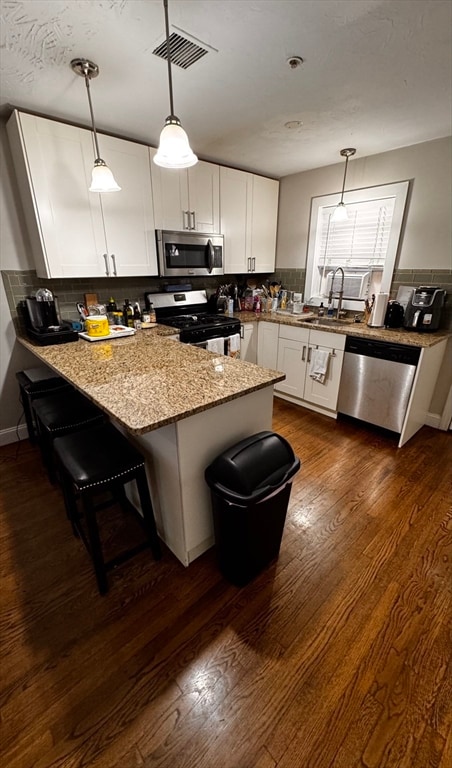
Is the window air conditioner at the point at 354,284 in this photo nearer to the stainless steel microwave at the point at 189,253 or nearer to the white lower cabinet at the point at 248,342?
the white lower cabinet at the point at 248,342

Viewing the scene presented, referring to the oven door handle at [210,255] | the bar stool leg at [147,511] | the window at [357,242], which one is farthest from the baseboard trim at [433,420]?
the bar stool leg at [147,511]

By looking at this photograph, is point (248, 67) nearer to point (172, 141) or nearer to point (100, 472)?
point (172, 141)

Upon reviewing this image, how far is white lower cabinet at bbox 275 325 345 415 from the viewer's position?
2992 millimetres

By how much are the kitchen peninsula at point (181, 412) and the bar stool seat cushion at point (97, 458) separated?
0.43 ft

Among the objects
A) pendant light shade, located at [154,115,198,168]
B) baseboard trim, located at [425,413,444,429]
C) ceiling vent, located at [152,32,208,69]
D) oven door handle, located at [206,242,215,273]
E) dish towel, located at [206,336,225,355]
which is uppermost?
ceiling vent, located at [152,32,208,69]

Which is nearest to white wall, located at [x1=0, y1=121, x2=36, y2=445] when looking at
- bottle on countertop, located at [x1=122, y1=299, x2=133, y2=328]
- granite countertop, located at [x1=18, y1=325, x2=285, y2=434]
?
granite countertop, located at [x1=18, y1=325, x2=285, y2=434]

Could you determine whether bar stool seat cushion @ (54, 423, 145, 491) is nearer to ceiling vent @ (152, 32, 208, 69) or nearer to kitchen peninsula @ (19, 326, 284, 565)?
kitchen peninsula @ (19, 326, 284, 565)

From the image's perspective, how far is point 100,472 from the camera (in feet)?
4.41

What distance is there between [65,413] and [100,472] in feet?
2.36

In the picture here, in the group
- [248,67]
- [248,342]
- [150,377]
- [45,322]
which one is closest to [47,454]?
[45,322]

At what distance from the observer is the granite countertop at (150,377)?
122 centimetres

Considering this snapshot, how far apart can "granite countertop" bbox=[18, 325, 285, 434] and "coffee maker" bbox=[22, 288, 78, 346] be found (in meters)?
0.07

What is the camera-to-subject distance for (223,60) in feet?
5.21

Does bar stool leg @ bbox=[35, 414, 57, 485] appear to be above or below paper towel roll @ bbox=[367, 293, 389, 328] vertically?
below
